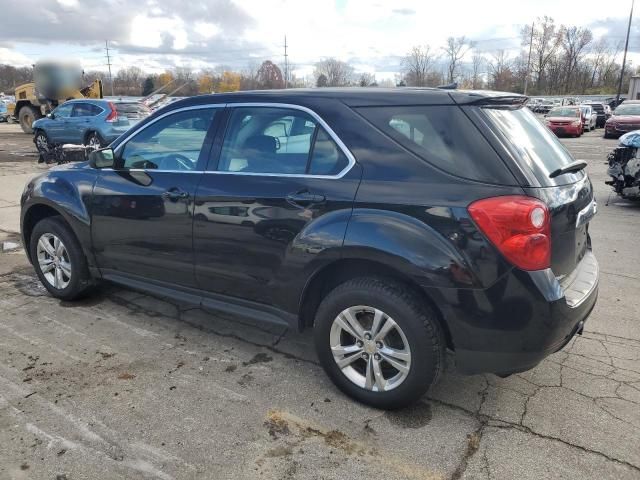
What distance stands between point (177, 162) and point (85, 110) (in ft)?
44.5

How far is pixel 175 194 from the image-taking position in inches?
141

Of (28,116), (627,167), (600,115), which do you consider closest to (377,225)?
(627,167)

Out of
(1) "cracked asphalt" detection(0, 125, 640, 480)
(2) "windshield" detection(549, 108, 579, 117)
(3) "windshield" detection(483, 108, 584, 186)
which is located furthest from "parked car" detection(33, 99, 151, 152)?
(2) "windshield" detection(549, 108, 579, 117)

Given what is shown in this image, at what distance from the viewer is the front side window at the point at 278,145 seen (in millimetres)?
3053

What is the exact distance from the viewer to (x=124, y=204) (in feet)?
12.9

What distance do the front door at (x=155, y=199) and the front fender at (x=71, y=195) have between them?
11 cm

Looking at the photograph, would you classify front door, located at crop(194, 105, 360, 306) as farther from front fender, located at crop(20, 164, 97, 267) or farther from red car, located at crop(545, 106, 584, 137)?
red car, located at crop(545, 106, 584, 137)

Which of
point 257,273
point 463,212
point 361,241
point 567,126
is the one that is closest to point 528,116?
point 463,212

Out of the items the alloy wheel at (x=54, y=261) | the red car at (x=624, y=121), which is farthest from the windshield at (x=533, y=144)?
the red car at (x=624, y=121)

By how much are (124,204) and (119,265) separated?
0.52 meters

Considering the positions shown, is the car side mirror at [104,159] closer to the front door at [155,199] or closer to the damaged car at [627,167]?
the front door at [155,199]

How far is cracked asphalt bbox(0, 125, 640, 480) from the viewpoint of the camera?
253cm

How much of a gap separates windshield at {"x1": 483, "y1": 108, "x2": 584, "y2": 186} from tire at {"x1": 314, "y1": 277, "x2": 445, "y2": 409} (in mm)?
927

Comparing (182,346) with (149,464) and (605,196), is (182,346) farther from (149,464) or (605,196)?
(605,196)
